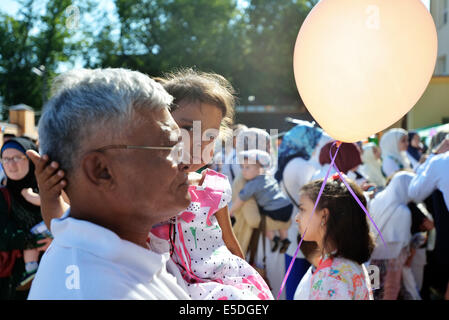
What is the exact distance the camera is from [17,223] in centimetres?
364

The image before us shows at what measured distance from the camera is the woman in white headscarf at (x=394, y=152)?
22.6ft

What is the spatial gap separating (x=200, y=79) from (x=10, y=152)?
2623mm

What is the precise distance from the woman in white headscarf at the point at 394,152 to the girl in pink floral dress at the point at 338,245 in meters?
4.72

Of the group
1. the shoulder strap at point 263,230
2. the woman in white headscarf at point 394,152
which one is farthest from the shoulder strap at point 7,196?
the woman in white headscarf at point 394,152

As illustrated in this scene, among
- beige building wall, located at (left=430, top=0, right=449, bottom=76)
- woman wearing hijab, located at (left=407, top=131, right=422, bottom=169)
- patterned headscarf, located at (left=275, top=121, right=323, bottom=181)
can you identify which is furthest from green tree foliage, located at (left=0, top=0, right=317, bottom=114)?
patterned headscarf, located at (left=275, top=121, right=323, bottom=181)

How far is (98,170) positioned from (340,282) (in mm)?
1534

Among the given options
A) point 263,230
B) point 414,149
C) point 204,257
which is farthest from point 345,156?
point 414,149

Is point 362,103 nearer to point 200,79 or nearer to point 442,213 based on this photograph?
point 200,79

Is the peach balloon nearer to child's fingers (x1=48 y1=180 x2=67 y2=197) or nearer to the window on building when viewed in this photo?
child's fingers (x1=48 y1=180 x2=67 y2=197)

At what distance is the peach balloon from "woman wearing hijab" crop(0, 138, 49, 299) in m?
2.82
